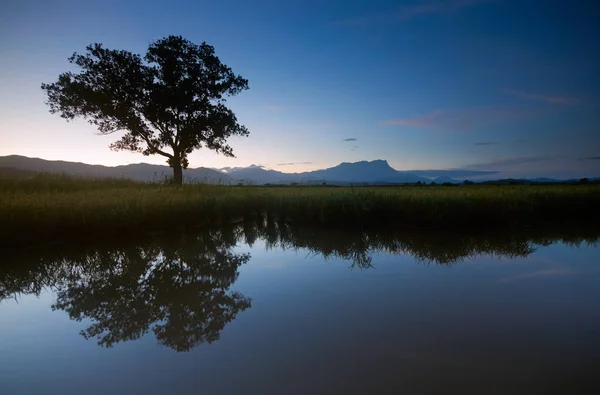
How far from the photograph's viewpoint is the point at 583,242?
8594 mm

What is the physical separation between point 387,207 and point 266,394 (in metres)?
9.71

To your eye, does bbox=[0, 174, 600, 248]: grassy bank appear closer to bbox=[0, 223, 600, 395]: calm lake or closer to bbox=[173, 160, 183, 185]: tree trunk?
bbox=[0, 223, 600, 395]: calm lake

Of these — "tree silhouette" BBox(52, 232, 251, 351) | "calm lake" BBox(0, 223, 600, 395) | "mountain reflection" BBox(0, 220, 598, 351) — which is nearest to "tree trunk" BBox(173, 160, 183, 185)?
"mountain reflection" BBox(0, 220, 598, 351)

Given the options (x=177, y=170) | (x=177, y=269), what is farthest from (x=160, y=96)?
(x=177, y=269)

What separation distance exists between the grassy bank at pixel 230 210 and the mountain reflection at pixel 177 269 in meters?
0.78

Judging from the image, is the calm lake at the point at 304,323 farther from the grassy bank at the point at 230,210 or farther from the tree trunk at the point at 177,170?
the tree trunk at the point at 177,170

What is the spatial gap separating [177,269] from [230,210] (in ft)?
20.9

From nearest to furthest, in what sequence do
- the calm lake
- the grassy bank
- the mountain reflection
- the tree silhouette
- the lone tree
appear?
the calm lake < the tree silhouette < the mountain reflection < the grassy bank < the lone tree

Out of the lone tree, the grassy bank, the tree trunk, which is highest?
the lone tree

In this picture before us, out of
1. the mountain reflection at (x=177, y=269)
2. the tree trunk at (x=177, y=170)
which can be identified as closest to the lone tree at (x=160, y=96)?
the tree trunk at (x=177, y=170)

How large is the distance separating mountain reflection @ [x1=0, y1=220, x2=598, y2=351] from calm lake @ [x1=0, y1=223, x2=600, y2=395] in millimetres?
36

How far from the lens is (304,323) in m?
3.94

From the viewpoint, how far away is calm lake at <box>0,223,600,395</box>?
9.06ft

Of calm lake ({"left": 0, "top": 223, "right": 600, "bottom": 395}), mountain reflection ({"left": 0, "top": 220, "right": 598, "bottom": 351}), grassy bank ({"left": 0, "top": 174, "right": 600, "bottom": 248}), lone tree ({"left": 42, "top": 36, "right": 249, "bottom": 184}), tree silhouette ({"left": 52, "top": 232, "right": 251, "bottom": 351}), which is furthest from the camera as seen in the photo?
lone tree ({"left": 42, "top": 36, "right": 249, "bottom": 184})
